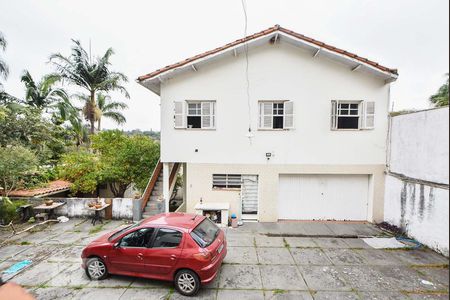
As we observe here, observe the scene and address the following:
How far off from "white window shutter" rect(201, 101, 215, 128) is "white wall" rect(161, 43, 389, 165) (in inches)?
11.0

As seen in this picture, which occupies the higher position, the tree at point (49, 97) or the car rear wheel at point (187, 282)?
the tree at point (49, 97)

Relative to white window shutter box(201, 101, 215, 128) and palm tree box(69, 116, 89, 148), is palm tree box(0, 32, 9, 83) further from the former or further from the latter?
white window shutter box(201, 101, 215, 128)

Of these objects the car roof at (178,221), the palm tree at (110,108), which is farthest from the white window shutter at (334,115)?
the palm tree at (110,108)

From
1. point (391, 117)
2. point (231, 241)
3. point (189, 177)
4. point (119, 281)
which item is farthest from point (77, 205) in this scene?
point (391, 117)

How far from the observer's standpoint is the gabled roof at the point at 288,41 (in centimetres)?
957

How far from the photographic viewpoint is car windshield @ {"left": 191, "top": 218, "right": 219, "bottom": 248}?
573cm

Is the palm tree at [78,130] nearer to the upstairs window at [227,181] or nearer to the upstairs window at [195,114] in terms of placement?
the upstairs window at [195,114]

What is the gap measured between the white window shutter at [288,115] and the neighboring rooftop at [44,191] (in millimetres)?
12008

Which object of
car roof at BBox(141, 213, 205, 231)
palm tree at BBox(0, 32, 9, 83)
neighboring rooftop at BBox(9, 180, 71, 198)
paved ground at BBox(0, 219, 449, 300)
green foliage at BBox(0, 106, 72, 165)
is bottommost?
paved ground at BBox(0, 219, 449, 300)

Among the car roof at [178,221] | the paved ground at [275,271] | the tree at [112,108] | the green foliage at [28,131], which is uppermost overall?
the tree at [112,108]

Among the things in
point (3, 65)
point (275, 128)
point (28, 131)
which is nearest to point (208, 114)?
point (275, 128)

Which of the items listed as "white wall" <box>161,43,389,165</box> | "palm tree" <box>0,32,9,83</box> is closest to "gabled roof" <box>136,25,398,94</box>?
"white wall" <box>161,43,389,165</box>

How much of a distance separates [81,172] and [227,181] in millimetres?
8372

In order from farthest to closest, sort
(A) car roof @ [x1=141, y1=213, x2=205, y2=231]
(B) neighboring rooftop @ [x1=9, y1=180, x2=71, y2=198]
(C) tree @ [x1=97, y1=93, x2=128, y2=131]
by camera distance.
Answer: (C) tree @ [x1=97, y1=93, x2=128, y2=131]
(B) neighboring rooftop @ [x1=9, y1=180, x2=71, y2=198]
(A) car roof @ [x1=141, y1=213, x2=205, y2=231]
